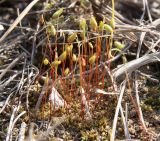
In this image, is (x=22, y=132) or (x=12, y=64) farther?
(x=12, y=64)

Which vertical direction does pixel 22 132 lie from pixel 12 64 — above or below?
below

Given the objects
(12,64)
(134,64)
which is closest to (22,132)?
(12,64)

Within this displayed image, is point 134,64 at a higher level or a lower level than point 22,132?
higher

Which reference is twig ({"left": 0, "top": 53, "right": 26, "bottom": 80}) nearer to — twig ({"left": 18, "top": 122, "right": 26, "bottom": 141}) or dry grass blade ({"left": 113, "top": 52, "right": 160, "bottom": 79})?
twig ({"left": 18, "top": 122, "right": 26, "bottom": 141})

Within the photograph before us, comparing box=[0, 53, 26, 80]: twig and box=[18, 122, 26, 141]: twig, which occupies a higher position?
box=[0, 53, 26, 80]: twig

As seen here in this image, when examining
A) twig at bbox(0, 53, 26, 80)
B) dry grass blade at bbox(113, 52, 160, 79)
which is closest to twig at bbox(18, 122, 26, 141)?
twig at bbox(0, 53, 26, 80)

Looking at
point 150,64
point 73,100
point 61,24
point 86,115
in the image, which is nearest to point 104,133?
point 86,115

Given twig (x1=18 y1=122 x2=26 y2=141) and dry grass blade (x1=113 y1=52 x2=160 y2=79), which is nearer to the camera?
twig (x1=18 y1=122 x2=26 y2=141)

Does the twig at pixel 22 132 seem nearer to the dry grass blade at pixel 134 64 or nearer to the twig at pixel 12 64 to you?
the twig at pixel 12 64

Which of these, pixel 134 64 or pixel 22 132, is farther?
pixel 134 64

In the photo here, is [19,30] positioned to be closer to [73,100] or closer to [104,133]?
[73,100]

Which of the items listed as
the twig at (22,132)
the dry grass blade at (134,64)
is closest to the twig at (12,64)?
the twig at (22,132)

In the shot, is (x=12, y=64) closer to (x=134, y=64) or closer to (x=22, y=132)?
(x=22, y=132)
